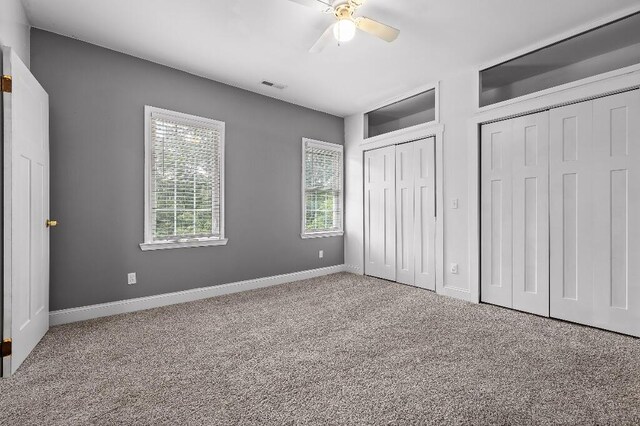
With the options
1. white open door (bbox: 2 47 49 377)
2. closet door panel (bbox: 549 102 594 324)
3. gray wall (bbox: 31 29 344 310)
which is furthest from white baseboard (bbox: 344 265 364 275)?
white open door (bbox: 2 47 49 377)

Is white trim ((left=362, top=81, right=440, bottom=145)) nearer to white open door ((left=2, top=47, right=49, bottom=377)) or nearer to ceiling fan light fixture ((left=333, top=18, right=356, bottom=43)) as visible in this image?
ceiling fan light fixture ((left=333, top=18, right=356, bottom=43))

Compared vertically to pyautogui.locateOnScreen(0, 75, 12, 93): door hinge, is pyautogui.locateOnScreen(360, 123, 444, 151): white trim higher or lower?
higher

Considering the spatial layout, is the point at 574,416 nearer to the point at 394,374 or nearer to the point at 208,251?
the point at 394,374

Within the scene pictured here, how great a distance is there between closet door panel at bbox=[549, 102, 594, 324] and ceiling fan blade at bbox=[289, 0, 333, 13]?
91.8 inches

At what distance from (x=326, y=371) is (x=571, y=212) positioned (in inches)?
105

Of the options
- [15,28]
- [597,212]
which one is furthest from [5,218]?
[597,212]

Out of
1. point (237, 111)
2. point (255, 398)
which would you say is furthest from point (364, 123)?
point (255, 398)

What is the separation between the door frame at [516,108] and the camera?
2.61 metres

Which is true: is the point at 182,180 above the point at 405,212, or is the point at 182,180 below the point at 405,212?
above

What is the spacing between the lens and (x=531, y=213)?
3.16m

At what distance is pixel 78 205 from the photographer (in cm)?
295

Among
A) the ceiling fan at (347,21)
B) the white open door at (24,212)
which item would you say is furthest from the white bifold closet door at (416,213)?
the white open door at (24,212)

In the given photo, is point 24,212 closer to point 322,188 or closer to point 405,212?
point 322,188

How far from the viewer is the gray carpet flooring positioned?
5.22 ft
